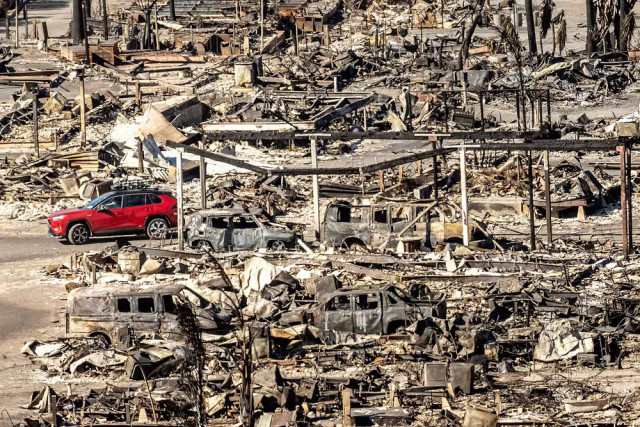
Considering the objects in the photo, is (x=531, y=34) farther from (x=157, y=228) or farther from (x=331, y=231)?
(x=331, y=231)

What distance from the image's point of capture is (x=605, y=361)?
24.4 m

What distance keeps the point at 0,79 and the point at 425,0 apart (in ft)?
89.7

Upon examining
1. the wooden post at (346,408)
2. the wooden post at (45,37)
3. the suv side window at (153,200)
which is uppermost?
the wooden post at (45,37)

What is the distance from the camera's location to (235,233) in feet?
107

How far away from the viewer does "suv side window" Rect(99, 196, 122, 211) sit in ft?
114

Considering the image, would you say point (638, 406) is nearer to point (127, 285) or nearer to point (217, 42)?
point (127, 285)

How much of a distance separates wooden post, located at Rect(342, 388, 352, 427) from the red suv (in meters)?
13.4

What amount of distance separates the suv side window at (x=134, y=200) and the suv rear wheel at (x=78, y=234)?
1179mm

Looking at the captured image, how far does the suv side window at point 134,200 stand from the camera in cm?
3472

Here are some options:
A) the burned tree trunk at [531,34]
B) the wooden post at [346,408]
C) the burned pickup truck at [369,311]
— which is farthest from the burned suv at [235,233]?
the burned tree trunk at [531,34]

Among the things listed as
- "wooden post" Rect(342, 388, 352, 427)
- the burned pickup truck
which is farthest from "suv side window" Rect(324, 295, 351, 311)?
"wooden post" Rect(342, 388, 352, 427)

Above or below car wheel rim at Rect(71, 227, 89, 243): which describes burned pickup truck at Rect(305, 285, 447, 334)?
below

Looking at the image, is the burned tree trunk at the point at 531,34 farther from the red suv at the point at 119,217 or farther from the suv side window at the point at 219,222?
the suv side window at the point at 219,222

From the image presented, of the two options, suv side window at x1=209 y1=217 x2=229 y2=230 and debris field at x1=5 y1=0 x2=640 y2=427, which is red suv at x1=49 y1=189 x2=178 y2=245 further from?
suv side window at x1=209 y1=217 x2=229 y2=230
